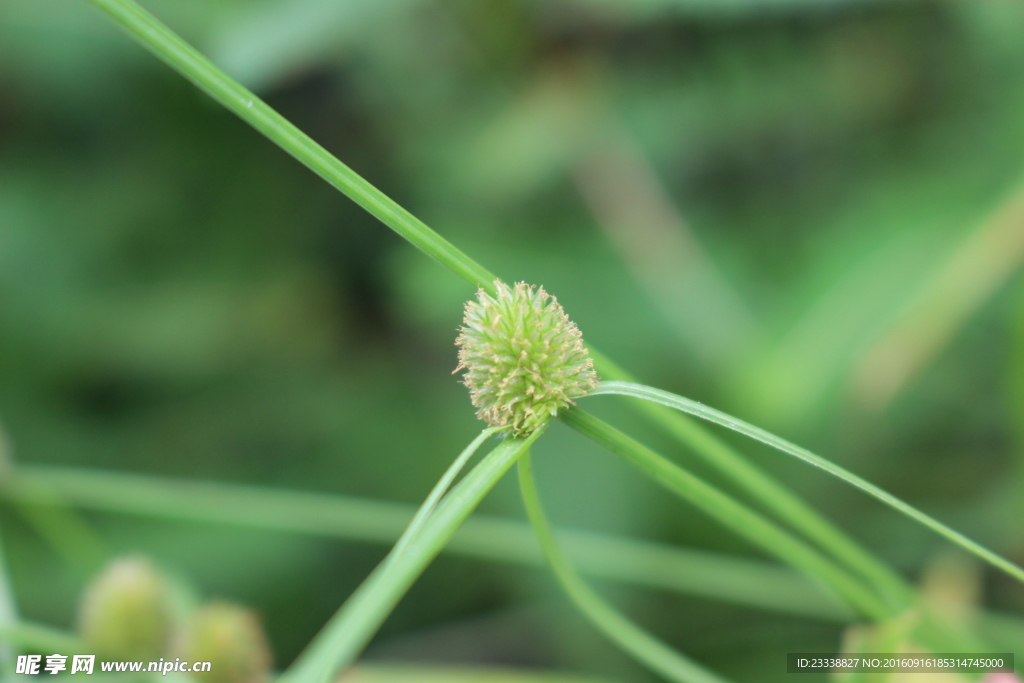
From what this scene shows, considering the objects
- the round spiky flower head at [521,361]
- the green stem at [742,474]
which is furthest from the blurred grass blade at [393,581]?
the green stem at [742,474]

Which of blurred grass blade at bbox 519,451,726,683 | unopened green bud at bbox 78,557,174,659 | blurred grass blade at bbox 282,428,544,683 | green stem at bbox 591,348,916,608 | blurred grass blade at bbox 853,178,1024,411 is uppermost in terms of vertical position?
blurred grass blade at bbox 853,178,1024,411

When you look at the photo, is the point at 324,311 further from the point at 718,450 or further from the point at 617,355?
the point at 718,450

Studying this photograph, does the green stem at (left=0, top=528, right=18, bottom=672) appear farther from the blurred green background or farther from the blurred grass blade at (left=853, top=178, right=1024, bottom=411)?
the blurred grass blade at (left=853, top=178, right=1024, bottom=411)

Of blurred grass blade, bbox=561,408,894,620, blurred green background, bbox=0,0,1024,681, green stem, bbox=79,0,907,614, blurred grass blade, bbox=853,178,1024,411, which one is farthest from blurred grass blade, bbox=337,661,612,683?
green stem, bbox=79,0,907,614

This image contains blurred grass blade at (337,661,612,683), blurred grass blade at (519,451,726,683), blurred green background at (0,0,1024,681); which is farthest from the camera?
blurred green background at (0,0,1024,681)

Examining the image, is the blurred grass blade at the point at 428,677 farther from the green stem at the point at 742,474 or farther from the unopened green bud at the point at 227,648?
the green stem at the point at 742,474

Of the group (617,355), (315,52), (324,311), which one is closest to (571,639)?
(617,355)
